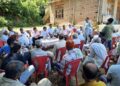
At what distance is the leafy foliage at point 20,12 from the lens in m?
31.1

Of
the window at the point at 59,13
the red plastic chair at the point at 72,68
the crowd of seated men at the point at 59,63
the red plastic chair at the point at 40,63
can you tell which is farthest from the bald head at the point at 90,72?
the window at the point at 59,13

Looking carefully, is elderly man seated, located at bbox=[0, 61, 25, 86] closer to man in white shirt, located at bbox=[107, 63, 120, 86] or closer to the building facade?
man in white shirt, located at bbox=[107, 63, 120, 86]

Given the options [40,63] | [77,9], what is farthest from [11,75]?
[77,9]

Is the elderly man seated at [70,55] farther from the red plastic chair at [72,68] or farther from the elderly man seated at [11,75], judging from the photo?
the elderly man seated at [11,75]

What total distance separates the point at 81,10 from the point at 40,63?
810 inches

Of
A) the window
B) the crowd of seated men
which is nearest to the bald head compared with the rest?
the crowd of seated men

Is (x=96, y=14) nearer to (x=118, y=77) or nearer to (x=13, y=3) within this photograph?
(x=13, y=3)

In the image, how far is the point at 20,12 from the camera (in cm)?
3225

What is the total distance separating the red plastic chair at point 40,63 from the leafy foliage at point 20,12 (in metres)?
Result: 24.7

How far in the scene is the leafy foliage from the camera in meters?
31.1

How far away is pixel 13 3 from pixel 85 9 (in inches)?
Answer: 378

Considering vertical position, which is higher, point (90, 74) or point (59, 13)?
point (90, 74)

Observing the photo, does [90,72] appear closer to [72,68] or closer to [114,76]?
[114,76]

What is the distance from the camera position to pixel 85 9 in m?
26.0
